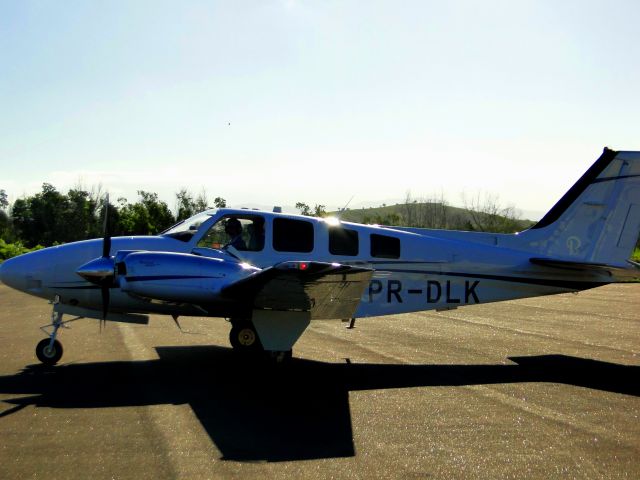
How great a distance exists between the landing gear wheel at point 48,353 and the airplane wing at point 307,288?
10.2 ft

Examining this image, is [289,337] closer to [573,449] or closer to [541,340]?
[573,449]

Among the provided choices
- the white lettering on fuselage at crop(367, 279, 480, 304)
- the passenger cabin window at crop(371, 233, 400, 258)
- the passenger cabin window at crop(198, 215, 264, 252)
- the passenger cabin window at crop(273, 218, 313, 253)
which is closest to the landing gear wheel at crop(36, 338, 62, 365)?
the passenger cabin window at crop(198, 215, 264, 252)

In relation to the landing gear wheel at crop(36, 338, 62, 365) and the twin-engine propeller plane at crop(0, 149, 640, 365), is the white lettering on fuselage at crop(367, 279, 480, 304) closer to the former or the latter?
the twin-engine propeller plane at crop(0, 149, 640, 365)

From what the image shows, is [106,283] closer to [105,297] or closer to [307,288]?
[105,297]

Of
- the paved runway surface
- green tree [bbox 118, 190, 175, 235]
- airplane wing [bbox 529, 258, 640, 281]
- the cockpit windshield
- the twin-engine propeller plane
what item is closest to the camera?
the paved runway surface

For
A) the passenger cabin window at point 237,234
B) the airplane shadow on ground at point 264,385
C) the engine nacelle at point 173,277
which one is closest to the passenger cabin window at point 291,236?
the passenger cabin window at point 237,234

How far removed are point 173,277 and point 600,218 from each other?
27.8 feet

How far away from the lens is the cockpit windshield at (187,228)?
10.5 meters

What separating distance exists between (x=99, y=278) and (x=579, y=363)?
7.95 m

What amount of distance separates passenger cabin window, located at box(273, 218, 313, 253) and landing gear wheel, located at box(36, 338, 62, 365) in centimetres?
386

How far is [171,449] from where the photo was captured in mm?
5805

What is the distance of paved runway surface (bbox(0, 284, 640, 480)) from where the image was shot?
5539mm

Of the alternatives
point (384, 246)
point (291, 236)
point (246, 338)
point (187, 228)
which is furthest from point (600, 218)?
point (187, 228)

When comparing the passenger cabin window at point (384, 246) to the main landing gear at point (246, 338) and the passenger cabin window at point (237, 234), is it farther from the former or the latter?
the main landing gear at point (246, 338)
